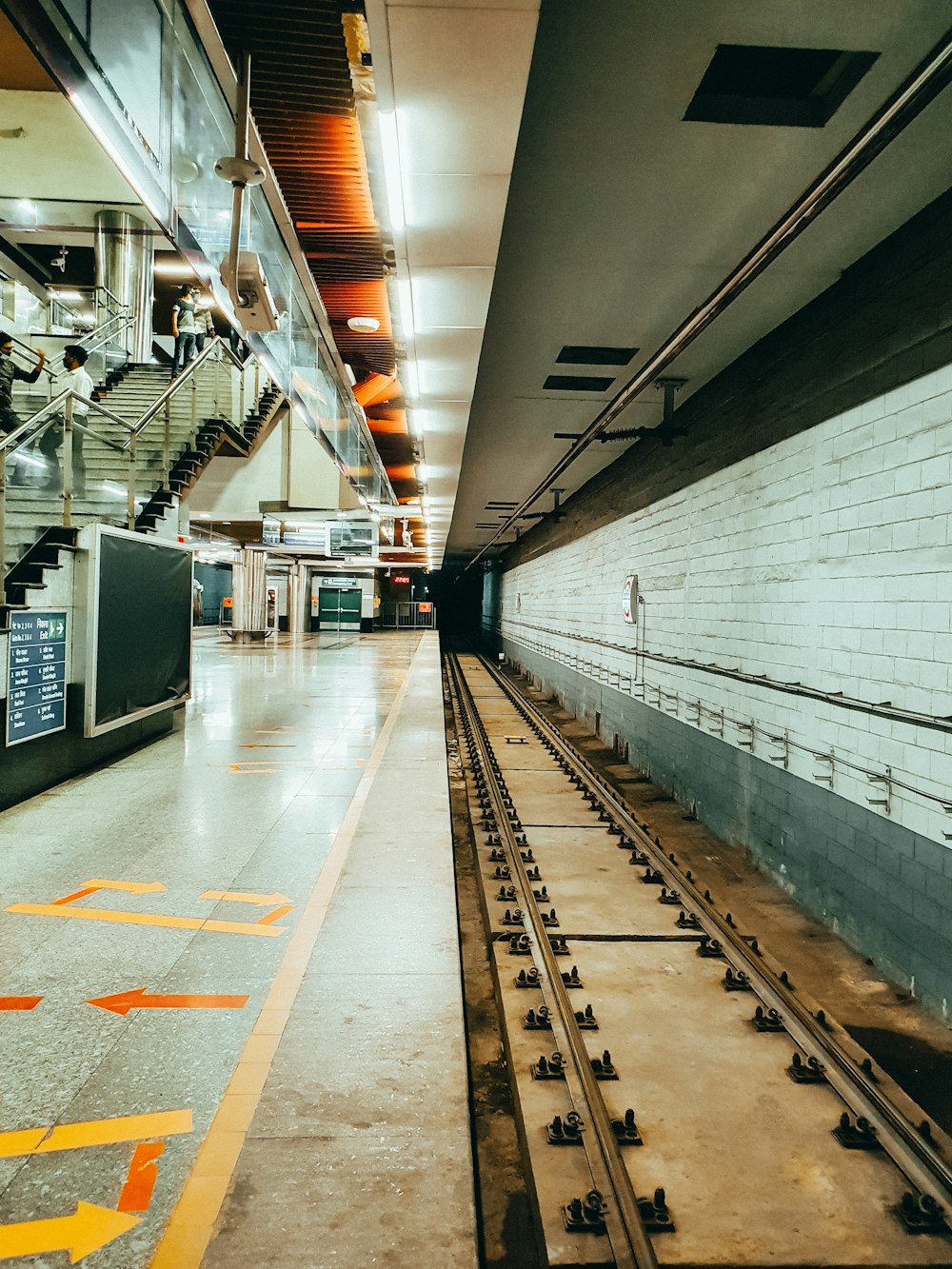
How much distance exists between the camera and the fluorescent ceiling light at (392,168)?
3.64m

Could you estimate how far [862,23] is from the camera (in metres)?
3.16

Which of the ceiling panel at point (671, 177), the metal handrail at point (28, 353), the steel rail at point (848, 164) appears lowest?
the steel rail at point (848, 164)

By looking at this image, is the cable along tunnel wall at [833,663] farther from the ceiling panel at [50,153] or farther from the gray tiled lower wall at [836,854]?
the ceiling panel at [50,153]

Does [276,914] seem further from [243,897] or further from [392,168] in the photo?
[392,168]

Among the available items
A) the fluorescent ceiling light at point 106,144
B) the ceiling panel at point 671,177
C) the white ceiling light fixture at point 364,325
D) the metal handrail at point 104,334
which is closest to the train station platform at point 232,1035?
the fluorescent ceiling light at point 106,144

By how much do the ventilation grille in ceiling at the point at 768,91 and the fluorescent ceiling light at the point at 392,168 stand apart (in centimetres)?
148

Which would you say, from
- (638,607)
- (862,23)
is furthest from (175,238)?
(638,607)

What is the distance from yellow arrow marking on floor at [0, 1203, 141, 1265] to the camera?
1.93 metres

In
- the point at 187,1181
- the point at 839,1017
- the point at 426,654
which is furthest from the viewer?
the point at 426,654

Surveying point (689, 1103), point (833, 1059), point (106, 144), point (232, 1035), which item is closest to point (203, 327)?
point (106, 144)

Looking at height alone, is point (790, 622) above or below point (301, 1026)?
above

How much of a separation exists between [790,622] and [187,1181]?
213 inches

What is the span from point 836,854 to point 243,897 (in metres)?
4.02

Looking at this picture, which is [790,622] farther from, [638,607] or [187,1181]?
[187,1181]
